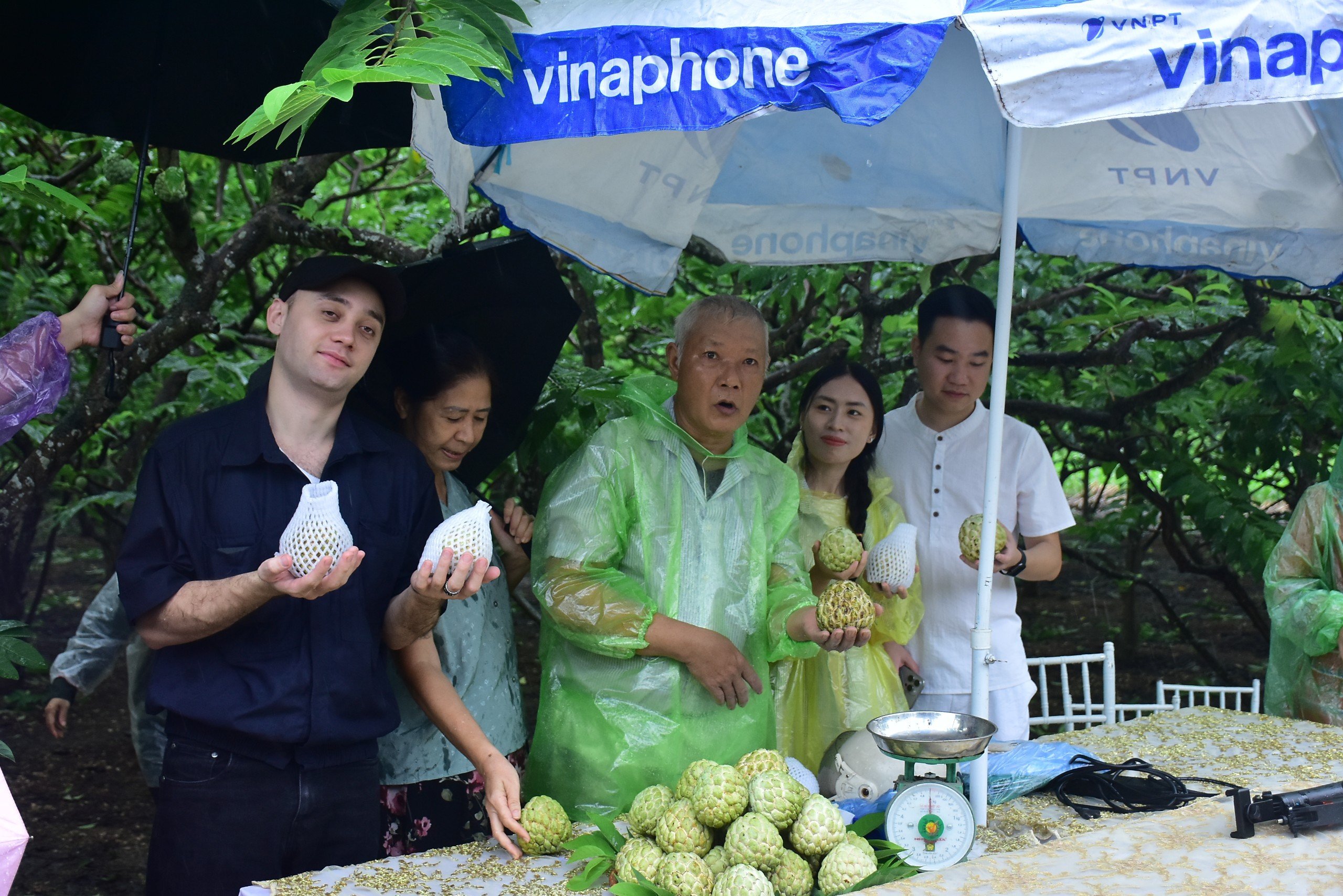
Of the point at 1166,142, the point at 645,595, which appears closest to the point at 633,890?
the point at 645,595

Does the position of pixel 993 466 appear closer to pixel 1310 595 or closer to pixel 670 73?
pixel 670 73

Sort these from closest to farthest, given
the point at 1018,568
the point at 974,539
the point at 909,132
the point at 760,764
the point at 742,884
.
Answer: the point at 742,884
the point at 760,764
the point at 974,539
the point at 1018,568
the point at 909,132

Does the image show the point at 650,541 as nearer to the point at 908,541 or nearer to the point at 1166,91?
the point at 908,541

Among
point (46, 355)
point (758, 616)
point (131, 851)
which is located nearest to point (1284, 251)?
point (758, 616)

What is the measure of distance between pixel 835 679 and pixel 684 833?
1.31 meters

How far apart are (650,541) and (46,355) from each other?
1469 millimetres

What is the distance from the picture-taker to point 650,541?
2898 millimetres

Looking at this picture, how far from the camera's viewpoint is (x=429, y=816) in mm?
2840

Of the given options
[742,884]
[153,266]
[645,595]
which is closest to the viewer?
[742,884]

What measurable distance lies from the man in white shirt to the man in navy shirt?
168 centimetres

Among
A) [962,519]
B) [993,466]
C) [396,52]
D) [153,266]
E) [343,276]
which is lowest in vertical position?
[962,519]

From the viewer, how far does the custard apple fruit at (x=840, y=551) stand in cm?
310

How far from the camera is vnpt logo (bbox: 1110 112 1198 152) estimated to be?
337 cm

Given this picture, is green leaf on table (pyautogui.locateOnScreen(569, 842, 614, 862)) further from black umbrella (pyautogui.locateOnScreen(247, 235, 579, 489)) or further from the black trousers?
black umbrella (pyautogui.locateOnScreen(247, 235, 579, 489))
